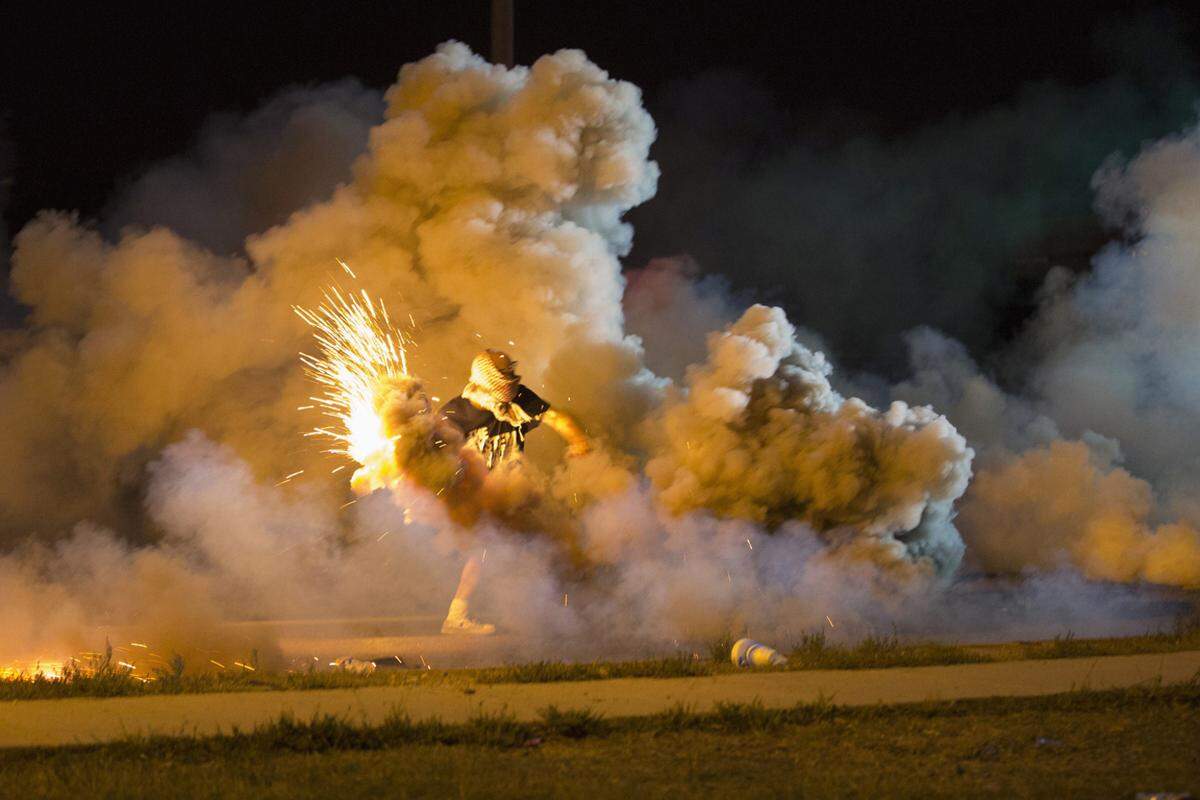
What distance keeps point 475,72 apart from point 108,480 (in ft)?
21.4

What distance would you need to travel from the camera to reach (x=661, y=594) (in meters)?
12.1

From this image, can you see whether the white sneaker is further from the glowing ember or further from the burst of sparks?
the glowing ember

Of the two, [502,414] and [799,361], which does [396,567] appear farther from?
[799,361]

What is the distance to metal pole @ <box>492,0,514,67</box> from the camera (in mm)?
15430

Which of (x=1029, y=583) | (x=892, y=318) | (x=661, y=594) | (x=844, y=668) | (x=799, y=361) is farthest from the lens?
(x=892, y=318)

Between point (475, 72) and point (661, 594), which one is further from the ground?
point (475, 72)

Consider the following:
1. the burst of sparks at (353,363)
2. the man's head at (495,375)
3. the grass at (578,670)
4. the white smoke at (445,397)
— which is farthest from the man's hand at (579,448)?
the grass at (578,670)

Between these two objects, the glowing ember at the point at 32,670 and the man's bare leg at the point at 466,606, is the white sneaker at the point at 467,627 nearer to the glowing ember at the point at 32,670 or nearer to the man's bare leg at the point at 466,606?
the man's bare leg at the point at 466,606

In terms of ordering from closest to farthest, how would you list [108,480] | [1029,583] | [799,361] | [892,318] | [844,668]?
1. [844,668]
2. [799,361]
3. [1029,583]
4. [108,480]
5. [892,318]

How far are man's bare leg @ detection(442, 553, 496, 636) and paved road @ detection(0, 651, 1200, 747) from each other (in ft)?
11.2

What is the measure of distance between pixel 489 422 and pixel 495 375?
439 millimetres

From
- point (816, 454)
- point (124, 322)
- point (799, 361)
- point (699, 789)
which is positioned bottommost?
point (699, 789)

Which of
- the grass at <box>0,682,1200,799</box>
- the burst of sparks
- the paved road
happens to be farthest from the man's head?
the grass at <box>0,682,1200,799</box>

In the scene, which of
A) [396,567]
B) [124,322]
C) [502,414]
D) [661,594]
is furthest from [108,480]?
[661,594]
